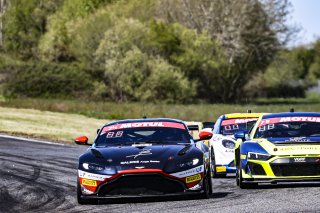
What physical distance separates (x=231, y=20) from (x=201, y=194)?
69302mm

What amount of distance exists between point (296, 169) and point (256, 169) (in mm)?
675

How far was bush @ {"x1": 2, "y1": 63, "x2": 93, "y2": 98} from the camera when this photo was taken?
6875 cm

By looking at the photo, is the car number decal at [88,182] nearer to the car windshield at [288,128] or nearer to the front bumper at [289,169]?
the front bumper at [289,169]

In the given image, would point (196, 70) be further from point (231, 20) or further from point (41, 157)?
point (41, 157)

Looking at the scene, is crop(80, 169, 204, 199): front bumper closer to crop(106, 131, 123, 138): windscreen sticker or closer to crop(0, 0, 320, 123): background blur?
crop(106, 131, 123, 138): windscreen sticker

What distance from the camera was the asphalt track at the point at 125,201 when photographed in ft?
39.3

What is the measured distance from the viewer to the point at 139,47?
7250cm

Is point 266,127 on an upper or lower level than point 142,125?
lower

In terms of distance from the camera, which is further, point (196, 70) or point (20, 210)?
point (196, 70)

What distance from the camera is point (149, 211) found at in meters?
11.8

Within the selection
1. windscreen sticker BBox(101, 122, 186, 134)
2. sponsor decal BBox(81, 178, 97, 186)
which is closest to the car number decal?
sponsor decal BBox(81, 178, 97, 186)

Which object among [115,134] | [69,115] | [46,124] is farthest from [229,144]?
[69,115]

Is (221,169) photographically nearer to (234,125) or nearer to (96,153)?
(234,125)

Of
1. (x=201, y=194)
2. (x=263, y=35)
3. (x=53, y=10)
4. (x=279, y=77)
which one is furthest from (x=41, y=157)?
(x=279, y=77)
